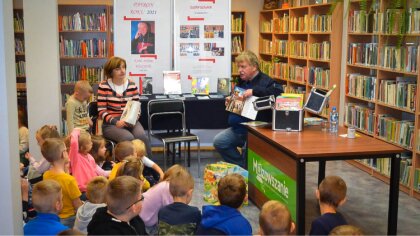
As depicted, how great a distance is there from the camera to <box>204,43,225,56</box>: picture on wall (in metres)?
6.61

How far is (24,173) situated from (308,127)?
8.36 feet

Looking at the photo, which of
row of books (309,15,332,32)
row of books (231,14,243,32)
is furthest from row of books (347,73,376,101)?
row of books (231,14,243,32)

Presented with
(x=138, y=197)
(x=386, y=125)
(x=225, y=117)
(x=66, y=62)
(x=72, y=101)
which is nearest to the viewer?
(x=138, y=197)

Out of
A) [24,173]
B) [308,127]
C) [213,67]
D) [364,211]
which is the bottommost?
[364,211]

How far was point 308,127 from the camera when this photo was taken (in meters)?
4.55

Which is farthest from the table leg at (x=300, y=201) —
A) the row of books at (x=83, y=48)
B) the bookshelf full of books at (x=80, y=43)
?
the row of books at (x=83, y=48)

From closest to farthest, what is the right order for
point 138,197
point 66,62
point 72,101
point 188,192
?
point 138,197 < point 188,192 < point 72,101 < point 66,62

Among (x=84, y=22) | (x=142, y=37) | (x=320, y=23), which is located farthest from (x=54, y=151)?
(x=320, y=23)

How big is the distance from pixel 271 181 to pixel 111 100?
2189 mm

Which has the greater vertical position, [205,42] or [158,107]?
[205,42]

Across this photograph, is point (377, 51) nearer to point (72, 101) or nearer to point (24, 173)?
point (72, 101)

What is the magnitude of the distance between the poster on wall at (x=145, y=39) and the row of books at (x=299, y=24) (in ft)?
7.78

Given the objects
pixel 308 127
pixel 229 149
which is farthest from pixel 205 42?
pixel 308 127

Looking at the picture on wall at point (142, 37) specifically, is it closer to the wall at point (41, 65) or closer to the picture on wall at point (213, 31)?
the picture on wall at point (213, 31)
